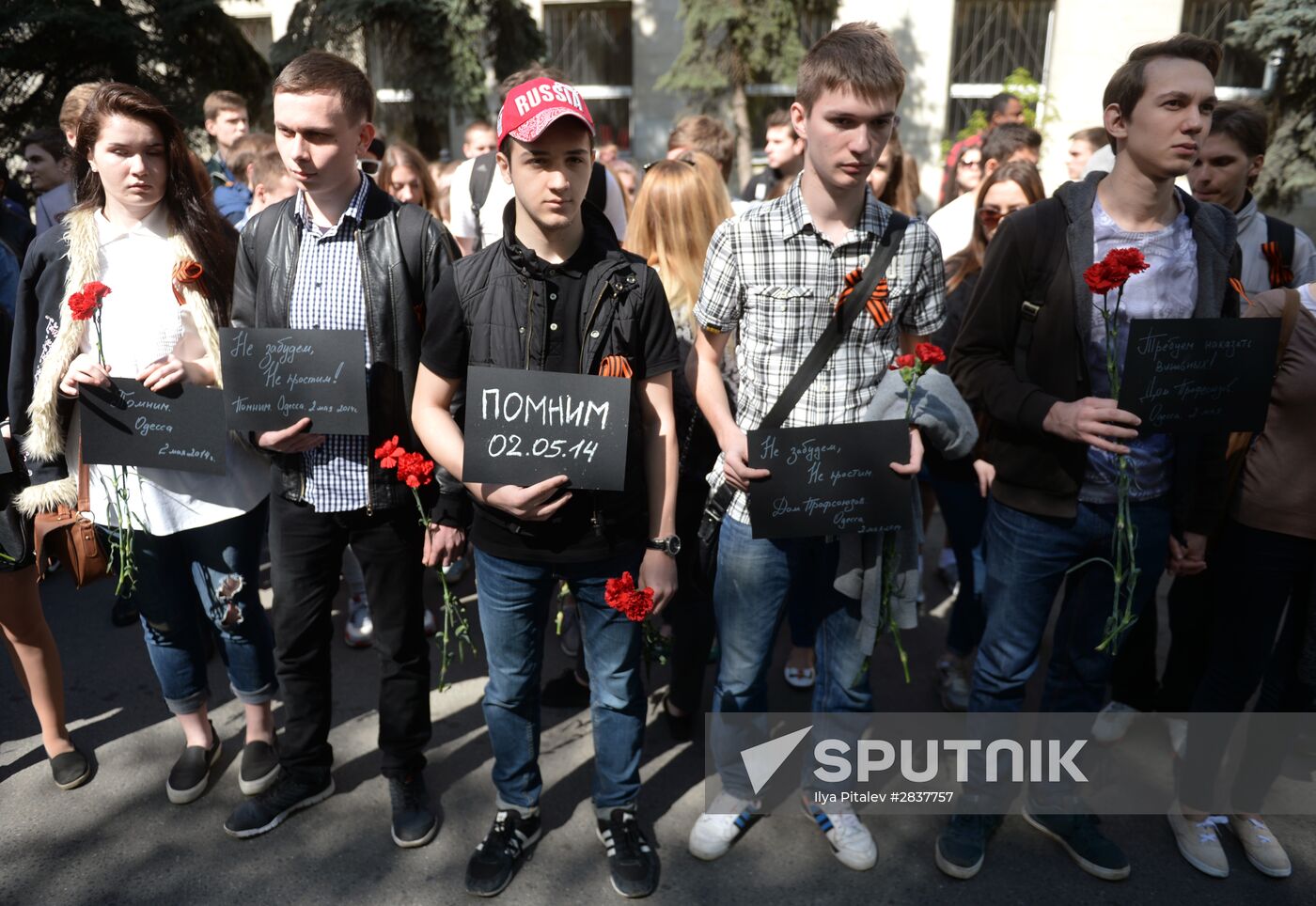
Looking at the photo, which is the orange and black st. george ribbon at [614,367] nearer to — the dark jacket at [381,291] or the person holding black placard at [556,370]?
the person holding black placard at [556,370]

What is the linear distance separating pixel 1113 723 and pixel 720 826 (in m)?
1.60

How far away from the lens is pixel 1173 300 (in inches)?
94.9

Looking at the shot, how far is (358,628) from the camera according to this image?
13.5 ft

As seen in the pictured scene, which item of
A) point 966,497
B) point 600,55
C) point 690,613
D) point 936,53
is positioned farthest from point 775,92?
point 690,613

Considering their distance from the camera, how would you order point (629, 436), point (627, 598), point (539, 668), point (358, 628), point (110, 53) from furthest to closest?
point (110, 53) → point (358, 628) → point (539, 668) → point (629, 436) → point (627, 598)

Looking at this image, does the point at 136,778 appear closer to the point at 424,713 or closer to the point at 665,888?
the point at 424,713

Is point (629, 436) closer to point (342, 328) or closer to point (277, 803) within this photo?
point (342, 328)

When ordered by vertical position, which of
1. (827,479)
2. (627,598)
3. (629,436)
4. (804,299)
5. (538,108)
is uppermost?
(538,108)

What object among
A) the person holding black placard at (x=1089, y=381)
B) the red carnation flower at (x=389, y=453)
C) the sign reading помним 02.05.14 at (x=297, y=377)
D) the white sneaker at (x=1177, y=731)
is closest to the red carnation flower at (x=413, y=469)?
the red carnation flower at (x=389, y=453)

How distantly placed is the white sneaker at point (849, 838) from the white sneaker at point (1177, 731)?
121cm

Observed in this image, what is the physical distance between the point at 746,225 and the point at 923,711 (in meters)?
2.16

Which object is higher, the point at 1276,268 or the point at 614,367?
the point at 1276,268

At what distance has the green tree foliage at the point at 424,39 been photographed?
1052 centimetres

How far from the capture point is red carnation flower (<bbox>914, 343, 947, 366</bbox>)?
2326mm
